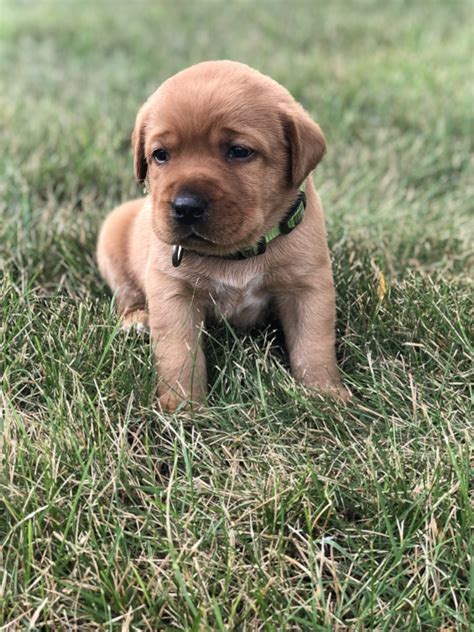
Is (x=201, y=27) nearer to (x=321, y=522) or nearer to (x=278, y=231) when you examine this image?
(x=278, y=231)

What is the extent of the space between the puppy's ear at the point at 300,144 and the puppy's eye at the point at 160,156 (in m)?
0.46

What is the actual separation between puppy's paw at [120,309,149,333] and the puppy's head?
0.68 meters

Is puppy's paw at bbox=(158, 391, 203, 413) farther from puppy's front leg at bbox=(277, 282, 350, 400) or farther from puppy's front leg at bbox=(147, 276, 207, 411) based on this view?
puppy's front leg at bbox=(277, 282, 350, 400)

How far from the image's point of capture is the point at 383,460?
256 cm

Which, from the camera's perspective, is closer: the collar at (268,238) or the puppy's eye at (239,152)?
the puppy's eye at (239,152)

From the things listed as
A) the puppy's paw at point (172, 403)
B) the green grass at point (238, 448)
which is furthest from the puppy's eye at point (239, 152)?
the puppy's paw at point (172, 403)

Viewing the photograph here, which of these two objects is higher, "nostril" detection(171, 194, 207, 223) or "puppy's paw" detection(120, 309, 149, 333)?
"nostril" detection(171, 194, 207, 223)

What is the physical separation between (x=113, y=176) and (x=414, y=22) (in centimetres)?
536

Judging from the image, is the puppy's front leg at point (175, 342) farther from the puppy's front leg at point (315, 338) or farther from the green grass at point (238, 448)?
the puppy's front leg at point (315, 338)

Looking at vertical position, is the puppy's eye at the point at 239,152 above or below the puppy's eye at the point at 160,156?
above

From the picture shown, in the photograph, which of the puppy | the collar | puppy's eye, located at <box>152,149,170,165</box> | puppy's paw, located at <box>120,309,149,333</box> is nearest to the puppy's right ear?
the puppy

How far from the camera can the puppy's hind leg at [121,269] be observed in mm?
→ 3854

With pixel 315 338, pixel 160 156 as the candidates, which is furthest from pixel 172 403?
pixel 160 156

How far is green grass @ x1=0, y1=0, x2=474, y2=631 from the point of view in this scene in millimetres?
2215
